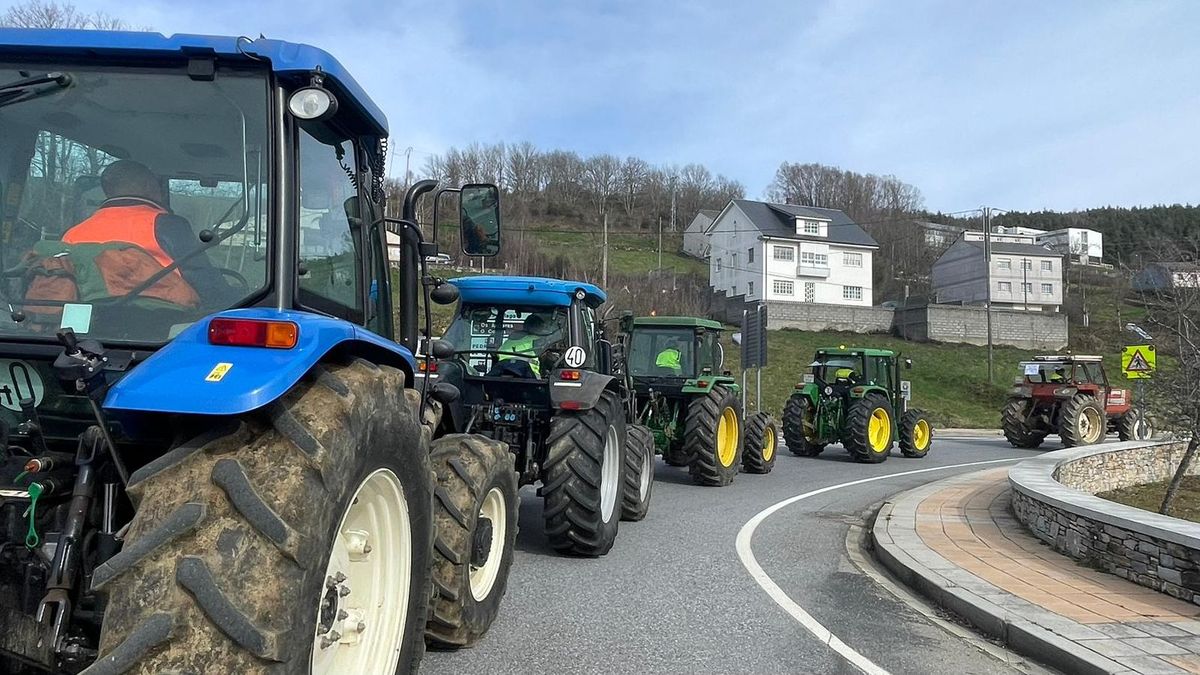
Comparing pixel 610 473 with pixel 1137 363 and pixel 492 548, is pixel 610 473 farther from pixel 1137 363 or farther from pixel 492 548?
pixel 1137 363

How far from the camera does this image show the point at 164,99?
298 centimetres

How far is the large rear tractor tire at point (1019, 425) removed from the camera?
21.5 meters

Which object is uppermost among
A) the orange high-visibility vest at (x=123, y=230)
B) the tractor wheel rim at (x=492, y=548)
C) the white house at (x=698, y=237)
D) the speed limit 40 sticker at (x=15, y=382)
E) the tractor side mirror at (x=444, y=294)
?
the white house at (x=698, y=237)

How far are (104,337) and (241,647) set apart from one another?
1.24 m

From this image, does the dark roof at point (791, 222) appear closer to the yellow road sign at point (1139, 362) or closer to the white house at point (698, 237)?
the white house at point (698, 237)

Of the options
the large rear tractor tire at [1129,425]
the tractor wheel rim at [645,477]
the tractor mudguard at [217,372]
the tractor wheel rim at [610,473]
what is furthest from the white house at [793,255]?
the tractor mudguard at [217,372]

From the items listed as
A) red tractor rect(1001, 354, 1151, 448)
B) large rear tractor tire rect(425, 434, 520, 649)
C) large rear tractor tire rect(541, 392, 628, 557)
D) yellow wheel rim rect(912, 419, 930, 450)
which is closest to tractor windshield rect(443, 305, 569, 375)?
large rear tractor tire rect(541, 392, 628, 557)

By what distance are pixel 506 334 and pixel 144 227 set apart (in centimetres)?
514

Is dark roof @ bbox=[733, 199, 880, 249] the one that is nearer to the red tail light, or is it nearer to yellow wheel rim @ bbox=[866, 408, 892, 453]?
yellow wheel rim @ bbox=[866, 408, 892, 453]

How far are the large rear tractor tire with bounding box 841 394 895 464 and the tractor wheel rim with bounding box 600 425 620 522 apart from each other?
33.7 feet

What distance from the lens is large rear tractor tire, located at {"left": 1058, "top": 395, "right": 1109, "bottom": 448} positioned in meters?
19.9

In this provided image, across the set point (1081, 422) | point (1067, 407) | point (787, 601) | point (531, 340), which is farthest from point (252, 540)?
point (1081, 422)

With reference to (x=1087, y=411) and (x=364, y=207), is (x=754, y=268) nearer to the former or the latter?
(x=1087, y=411)

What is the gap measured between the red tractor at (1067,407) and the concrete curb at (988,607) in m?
14.4
